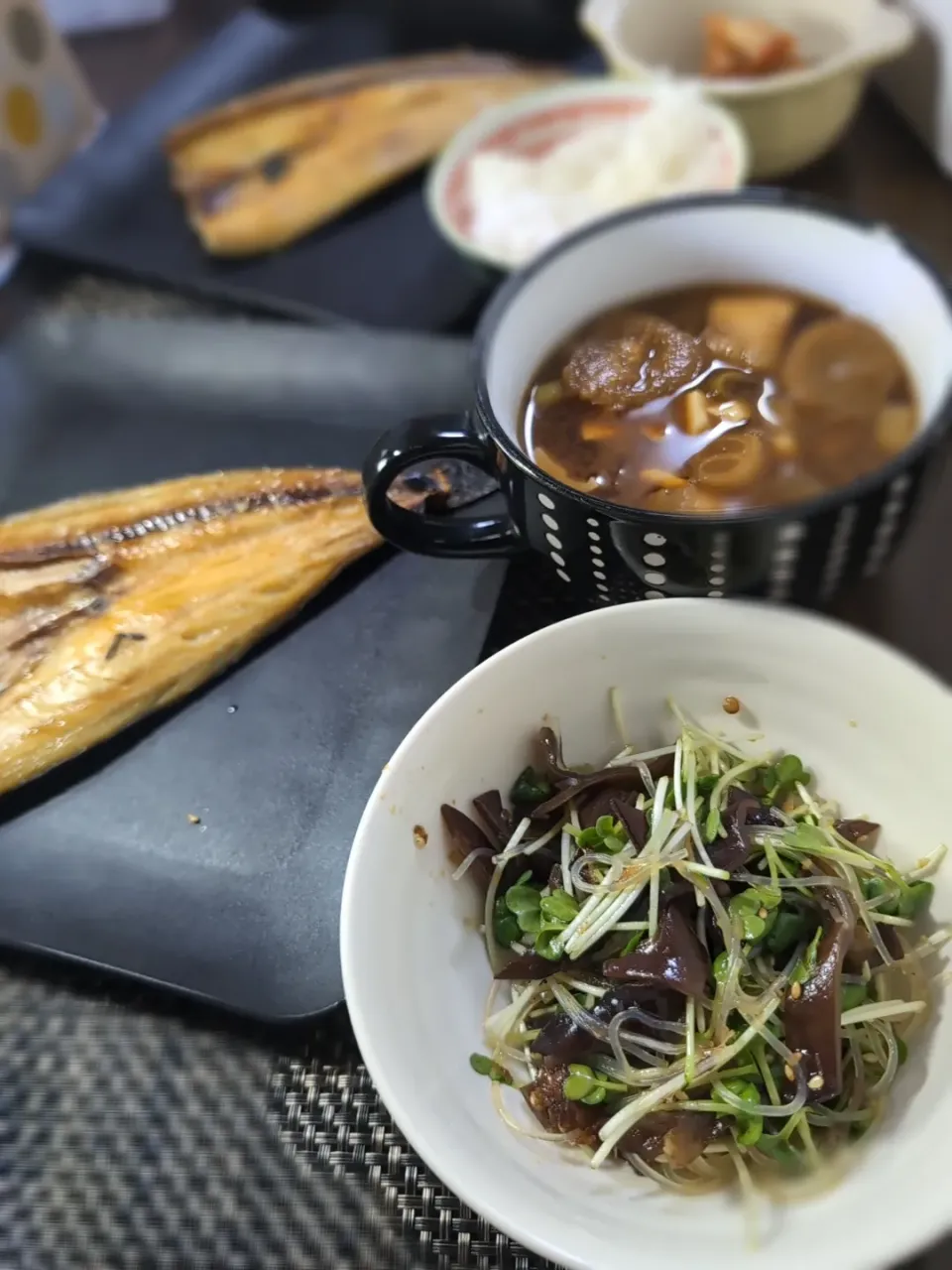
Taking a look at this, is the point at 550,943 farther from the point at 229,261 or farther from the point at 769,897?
the point at 229,261

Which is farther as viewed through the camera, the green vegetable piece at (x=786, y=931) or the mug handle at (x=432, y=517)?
the mug handle at (x=432, y=517)

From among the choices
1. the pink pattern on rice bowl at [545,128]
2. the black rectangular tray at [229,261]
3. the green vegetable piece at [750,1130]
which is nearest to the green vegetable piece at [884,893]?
the green vegetable piece at [750,1130]

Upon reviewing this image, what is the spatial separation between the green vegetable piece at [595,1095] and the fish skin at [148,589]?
45cm

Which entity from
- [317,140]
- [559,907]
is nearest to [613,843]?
[559,907]

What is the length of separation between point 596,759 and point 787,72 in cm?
81

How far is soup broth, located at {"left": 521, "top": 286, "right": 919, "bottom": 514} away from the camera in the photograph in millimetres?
753

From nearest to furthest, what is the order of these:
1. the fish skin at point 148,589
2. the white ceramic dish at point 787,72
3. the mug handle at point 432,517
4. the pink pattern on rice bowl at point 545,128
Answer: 1. the mug handle at point 432,517
2. the fish skin at point 148,589
3. the white ceramic dish at point 787,72
4. the pink pattern on rice bowl at point 545,128

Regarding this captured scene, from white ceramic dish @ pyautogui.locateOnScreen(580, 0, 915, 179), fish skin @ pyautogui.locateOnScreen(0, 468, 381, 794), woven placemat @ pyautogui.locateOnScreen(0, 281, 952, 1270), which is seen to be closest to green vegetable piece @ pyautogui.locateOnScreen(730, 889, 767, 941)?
woven placemat @ pyautogui.locateOnScreen(0, 281, 952, 1270)

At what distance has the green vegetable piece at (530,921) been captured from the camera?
62 cm

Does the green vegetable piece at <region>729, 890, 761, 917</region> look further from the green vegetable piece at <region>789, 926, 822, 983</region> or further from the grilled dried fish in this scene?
the grilled dried fish

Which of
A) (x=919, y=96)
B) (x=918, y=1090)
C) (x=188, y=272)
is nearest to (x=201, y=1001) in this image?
(x=918, y=1090)

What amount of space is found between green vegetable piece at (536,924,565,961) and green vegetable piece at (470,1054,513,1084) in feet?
0.21

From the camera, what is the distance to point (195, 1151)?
67 cm

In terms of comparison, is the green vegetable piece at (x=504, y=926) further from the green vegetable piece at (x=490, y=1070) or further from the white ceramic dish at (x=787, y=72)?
the white ceramic dish at (x=787, y=72)
